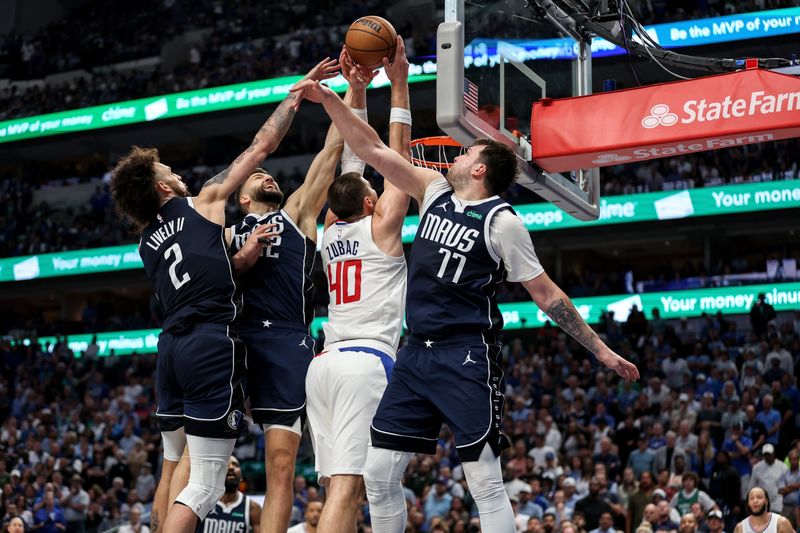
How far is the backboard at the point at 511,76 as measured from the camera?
23.1ft

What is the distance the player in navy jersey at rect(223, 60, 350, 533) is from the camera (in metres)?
6.13

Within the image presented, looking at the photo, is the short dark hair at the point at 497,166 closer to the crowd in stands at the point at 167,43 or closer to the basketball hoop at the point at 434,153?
the basketball hoop at the point at 434,153

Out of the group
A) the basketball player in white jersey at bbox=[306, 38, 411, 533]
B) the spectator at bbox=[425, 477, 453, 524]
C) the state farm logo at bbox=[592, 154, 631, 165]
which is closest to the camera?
the basketball player in white jersey at bbox=[306, 38, 411, 533]

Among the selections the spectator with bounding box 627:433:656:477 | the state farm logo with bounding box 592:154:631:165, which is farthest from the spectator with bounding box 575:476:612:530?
the state farm logo with bounding box 592:154:631:165

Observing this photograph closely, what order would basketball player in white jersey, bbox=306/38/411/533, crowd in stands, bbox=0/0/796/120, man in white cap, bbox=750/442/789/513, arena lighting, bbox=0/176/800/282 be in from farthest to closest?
1. crowd in stands, bbox=0/0/796/120
2. arena lighting, bbox=0/176/800/282
3. man in white cap, bbox=750/442/789/513
4. basketball player in white jersey, bbox=306/38/411/533

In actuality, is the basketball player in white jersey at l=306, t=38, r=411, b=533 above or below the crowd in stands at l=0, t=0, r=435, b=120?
below

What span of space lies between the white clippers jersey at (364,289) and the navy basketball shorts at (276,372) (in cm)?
28

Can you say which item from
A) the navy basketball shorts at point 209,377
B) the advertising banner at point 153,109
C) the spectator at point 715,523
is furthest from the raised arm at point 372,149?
the advertising banner at point 153,109

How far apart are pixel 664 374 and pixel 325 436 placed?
1344cm

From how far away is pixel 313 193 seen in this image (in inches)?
262

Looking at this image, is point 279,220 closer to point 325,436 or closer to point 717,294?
point 325,436

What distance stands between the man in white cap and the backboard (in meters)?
5.70

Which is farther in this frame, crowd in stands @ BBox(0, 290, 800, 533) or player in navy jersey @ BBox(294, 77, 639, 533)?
crowd in stands @ BBox(0, 290, 800, 533)

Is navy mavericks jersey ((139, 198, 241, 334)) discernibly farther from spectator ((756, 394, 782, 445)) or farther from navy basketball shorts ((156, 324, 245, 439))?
spectator ((756, 394, 782, 445))
